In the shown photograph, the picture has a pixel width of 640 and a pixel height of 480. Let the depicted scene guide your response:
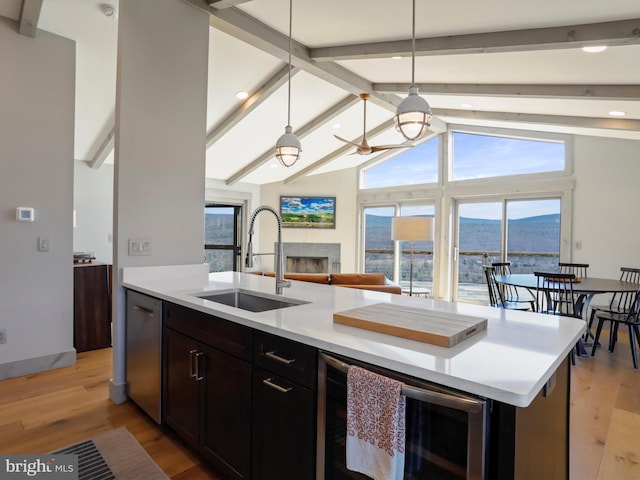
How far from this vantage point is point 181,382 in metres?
1.98

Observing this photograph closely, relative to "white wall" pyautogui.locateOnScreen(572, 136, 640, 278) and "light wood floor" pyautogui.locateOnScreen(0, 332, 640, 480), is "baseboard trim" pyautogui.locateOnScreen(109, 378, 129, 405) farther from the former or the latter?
"white wall" pyautogui.locateOnScreen(572, 136, 640, 278)

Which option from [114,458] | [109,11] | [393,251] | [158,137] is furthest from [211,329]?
[393,251]

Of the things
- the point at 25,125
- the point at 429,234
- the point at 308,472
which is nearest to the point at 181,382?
the point at 308,472

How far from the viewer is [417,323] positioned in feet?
4.43

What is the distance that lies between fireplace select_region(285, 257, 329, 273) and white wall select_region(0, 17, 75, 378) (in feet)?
18.2

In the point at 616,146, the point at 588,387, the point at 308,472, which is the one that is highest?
the point at 616,146

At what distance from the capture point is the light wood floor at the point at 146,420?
2.01 meters

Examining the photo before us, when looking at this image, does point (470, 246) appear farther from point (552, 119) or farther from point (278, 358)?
point (278, 358)

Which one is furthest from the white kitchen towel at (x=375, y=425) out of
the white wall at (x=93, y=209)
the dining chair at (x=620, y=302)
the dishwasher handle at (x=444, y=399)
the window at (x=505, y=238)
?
the white wall at (x=93, y=209)

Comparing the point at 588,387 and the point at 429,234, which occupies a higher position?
the point at 429,234

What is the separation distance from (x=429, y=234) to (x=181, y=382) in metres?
4.17

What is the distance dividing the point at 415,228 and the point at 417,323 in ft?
13.7

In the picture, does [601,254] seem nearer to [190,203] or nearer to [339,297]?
[339,297]

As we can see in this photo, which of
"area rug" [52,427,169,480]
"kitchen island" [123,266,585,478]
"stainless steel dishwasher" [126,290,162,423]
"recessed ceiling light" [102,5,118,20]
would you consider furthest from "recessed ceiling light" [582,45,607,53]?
"area rug" [52,427,169,480]
